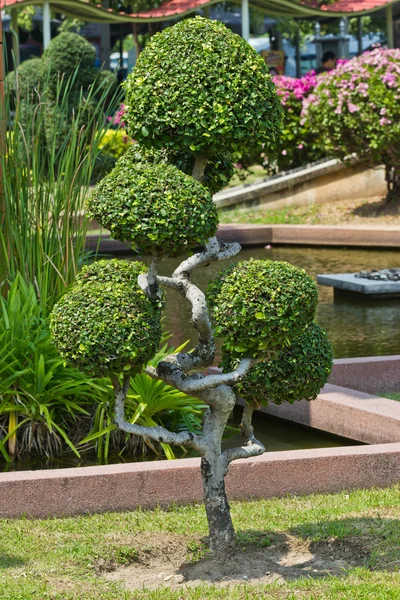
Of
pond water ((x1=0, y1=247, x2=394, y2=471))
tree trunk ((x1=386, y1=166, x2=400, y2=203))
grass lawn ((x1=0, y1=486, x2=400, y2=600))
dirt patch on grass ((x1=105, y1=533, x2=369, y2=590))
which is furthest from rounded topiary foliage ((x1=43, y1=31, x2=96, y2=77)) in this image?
dirt patch on grass ((x1=105, y1=533, x2=369, y2=590))

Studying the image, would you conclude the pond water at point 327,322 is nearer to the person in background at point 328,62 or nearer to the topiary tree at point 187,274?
the topiary tree at point 187,274

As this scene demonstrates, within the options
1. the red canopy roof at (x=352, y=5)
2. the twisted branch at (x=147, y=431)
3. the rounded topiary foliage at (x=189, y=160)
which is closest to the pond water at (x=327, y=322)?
the twisted branch at (x=147, y=431)

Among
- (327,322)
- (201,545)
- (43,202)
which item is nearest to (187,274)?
(201,545)

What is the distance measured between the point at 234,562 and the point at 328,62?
22886 mm

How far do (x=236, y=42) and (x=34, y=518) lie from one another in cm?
215

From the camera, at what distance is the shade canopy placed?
19.3 metres

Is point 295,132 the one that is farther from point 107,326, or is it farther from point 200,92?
point 107,326

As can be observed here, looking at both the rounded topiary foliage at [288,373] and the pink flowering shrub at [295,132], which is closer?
the rounded topiary foliage at [288,373]

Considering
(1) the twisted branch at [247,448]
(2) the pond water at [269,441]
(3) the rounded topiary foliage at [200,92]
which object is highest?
(3) the rounded topiary foliage at [200,92]

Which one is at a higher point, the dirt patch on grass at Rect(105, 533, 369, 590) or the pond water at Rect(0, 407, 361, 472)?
the dirt patch on grass at Rect(105, 533, 369, 590)

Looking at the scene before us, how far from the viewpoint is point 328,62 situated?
25688mm

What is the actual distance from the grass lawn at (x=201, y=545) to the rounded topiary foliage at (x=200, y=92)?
1534mm

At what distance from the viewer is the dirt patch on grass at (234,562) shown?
384cm

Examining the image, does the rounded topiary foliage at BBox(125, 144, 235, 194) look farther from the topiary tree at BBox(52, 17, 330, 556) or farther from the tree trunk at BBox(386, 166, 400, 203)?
the tree trunk at BBox(386, 166, 400, 203)
